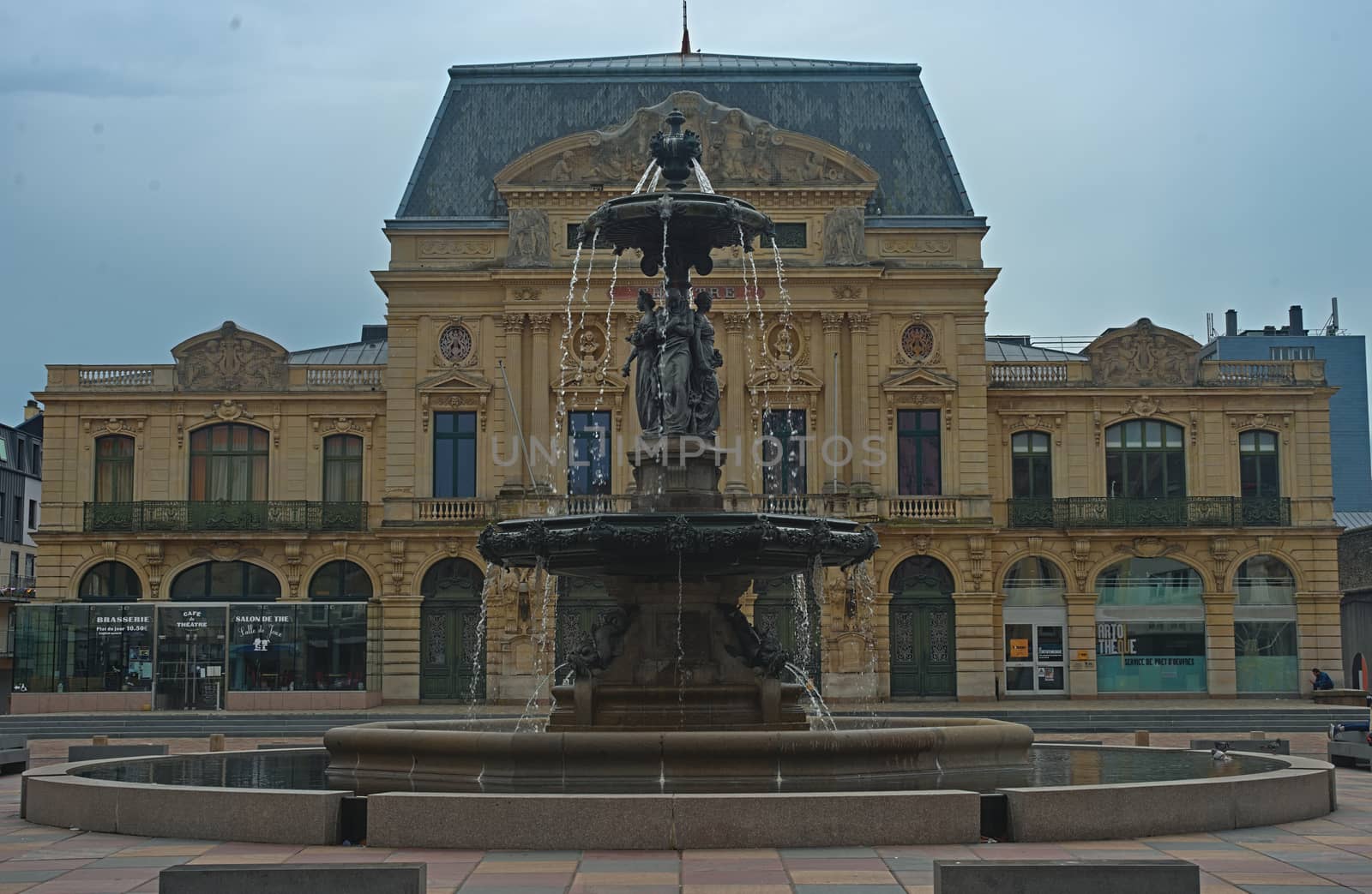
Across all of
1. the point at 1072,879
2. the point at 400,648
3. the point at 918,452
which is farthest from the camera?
the point at 918,452

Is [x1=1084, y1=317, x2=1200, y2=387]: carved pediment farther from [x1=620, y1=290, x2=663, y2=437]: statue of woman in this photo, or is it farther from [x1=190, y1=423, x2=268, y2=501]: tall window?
[x1=620, y1=290, x2=663, y2=437]: statue of woman

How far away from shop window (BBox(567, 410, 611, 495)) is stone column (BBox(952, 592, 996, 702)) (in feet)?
34.6

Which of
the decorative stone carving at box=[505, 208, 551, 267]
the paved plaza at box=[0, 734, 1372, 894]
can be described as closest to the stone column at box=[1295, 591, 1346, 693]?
the decorative stone carving at box=[505, 208, 551, 267]

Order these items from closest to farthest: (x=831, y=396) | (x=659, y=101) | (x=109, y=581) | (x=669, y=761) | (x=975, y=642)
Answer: (x=669, y=761) < (x=975, y=642) < (x=831, y=396) < (x=109, y=581) < (x=659, y=101)

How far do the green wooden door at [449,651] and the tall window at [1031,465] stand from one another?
16.1 metres

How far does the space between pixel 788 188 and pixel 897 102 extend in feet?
21.2

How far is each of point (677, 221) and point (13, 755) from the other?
1279cm

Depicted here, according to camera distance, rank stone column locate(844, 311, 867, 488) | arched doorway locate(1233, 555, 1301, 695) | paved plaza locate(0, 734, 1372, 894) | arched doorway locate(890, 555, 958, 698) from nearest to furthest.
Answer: paved plaza locate(0, 734, 1372, 894) < arched doorway locate(890, 555, 958, 698) < stone column locate(844, 311, 867, 488) < arched doorway locate(1233, 555, 1301, 695)

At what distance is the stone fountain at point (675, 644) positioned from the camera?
49.6 ft

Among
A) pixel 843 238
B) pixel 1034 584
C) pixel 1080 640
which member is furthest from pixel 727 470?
pixel 1080 640

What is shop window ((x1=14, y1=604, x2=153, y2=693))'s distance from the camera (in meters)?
47.0

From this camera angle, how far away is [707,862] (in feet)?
42.3

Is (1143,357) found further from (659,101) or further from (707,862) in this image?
(707,862)

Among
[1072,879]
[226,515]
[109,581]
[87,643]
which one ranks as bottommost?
[1072,879]
